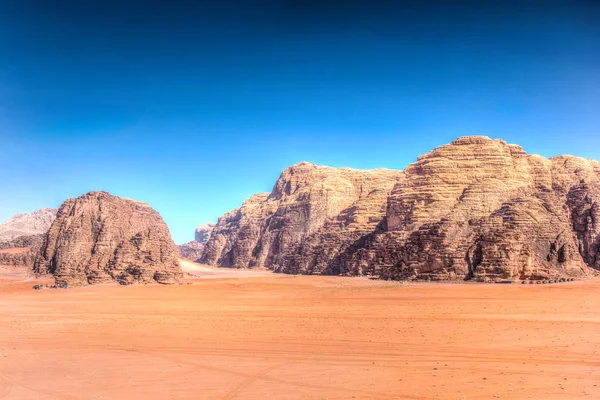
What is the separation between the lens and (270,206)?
118375 mm

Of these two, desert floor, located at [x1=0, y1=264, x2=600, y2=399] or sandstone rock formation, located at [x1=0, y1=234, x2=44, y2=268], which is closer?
desert floor, located at [x1=0, y1=264, x2=600, y2=399]

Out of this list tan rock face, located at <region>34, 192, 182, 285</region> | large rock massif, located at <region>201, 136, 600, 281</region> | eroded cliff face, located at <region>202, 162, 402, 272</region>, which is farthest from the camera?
eroded cliff face, located at <region>202, 162, 402, 272</region>

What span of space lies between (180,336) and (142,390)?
684 cm

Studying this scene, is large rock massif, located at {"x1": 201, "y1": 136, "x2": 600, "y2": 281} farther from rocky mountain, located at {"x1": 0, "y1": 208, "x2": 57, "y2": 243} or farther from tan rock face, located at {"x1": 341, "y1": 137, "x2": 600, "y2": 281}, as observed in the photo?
rocky mountain, located at {"x1": 0, "y1": 208, "x2": 57, "y2": 243}

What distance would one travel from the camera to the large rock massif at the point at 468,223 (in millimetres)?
38594

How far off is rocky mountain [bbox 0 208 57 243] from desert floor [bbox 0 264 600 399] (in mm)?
96821

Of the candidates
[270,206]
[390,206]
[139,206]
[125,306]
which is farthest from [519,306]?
[270,206]

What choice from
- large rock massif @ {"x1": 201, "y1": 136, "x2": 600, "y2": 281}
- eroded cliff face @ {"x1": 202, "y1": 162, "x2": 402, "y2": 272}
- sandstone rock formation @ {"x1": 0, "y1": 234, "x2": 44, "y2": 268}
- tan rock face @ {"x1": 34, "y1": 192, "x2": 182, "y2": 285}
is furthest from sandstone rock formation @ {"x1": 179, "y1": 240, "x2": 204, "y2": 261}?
tan rock face @ {"x1": 34, "y1": 192, "x2": 182, "y2": 285}

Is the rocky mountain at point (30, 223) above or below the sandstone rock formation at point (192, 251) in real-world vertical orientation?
above

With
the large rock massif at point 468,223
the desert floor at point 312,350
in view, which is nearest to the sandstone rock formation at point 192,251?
the large rock massif at point 468,223

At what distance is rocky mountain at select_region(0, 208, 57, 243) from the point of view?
110025 mm

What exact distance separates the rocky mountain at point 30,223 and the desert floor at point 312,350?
9682 centimetres

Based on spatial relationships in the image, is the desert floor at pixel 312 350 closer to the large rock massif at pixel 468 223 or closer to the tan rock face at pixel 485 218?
the tan rock face at pixel 485 218

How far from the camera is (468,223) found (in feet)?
143
